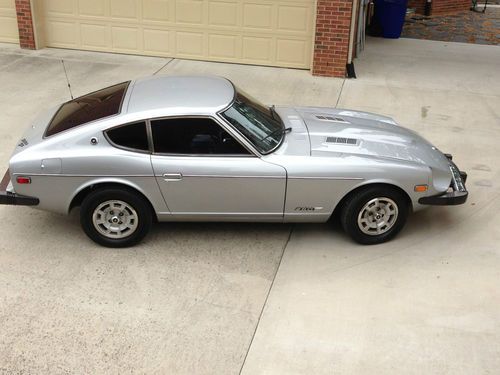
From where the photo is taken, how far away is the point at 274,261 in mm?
5469

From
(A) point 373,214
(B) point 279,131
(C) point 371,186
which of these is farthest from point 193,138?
(A) point 373,214

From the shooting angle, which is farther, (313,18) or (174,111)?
(313,18)

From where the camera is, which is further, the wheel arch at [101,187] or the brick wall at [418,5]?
the brick wall at [418,5]

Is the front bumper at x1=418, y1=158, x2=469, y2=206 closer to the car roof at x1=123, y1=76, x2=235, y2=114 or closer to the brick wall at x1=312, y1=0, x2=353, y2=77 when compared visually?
the car roof at x1=123, y1=76, x2=235, y2=114

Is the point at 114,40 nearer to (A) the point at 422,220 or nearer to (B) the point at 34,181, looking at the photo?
(B) the point at 34,181

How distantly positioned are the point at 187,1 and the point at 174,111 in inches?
269

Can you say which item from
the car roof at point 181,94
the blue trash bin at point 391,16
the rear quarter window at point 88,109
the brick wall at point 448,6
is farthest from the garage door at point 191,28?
the brick wall at point 448,6

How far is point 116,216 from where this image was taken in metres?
5.46

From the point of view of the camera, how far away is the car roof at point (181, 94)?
5430mm

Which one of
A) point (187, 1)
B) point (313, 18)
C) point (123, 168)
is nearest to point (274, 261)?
point (123, 168)

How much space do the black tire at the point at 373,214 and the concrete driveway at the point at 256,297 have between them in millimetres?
140

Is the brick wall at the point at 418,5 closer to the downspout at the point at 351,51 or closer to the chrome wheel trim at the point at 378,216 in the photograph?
the downspout at the point at 351,51

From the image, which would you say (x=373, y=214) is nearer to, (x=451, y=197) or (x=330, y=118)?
(x=451, y=197)

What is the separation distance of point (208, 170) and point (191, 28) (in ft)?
23.4
